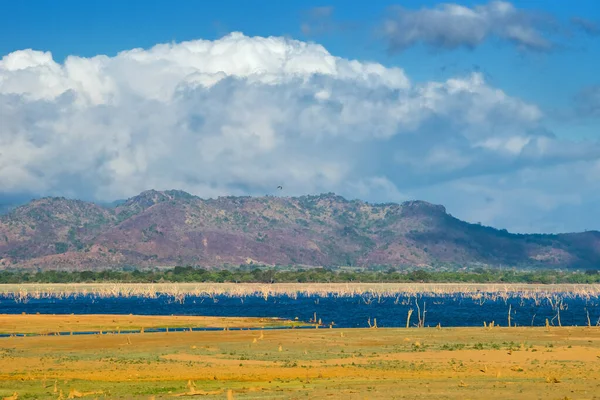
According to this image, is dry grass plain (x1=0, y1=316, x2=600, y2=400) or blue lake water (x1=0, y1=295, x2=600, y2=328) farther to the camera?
blue lake water (x1=0, y1=295, x2=600, y2=328)

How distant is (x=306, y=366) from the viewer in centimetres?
5006

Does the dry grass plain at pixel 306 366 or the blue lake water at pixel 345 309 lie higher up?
the blue lake water at pixel 345 309

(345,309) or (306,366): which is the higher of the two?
(345,309)

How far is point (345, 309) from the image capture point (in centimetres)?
12506

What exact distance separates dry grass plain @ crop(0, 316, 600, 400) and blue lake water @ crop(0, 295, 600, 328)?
27.0 m

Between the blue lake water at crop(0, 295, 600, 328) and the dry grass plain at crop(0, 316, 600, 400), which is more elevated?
the blue lake water at crop(0, 295, 600, 328)

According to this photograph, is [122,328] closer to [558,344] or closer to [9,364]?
[9,364]

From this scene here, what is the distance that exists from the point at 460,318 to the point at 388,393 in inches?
2699

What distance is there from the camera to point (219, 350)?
196 ft

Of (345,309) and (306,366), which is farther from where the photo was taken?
(345,309)

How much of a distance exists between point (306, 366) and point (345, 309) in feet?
248

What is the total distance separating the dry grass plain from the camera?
4069 centimetres

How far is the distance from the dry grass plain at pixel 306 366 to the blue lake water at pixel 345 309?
2705 centimetres

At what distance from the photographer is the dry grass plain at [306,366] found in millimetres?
40688
